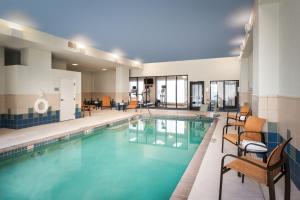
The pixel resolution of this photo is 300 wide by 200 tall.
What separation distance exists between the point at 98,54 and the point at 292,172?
7.45 metres

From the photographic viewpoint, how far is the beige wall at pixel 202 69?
10062 mm

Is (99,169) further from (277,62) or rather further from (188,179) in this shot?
(277,62)

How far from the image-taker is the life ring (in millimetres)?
6158

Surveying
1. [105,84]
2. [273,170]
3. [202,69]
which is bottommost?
[273,170]

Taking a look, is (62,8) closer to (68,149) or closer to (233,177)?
(68,149)

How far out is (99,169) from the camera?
128 inches

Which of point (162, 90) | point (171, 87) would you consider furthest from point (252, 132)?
point (171, 87)

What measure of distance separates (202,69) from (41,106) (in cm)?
837

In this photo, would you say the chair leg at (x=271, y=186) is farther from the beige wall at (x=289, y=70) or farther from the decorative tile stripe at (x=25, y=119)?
the decorative tile stripe at (x=25, y=119)

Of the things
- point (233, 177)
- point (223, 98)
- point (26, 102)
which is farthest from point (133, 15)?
point (223, 98)

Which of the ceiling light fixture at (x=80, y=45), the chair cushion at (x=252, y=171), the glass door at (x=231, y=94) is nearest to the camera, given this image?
the chair cushion at (x=252, y=171)

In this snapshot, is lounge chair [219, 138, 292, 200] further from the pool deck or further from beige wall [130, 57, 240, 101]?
beige wall [130, 57, 240, 101]

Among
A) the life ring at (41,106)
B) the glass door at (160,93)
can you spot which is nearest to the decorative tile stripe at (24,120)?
the life ring at (41,106)

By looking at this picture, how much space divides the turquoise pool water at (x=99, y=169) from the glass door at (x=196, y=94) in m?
6.12
